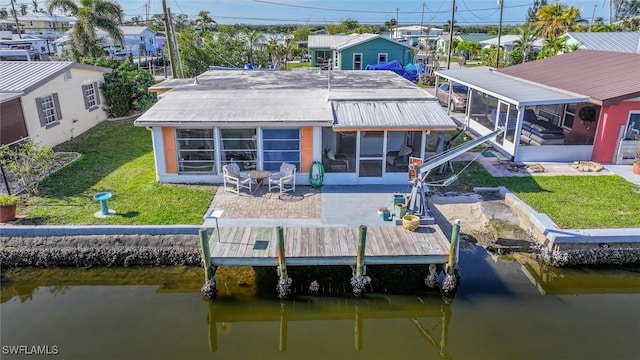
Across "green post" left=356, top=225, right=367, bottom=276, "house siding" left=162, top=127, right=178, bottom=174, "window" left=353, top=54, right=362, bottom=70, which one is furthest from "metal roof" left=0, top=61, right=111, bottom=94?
"window" left=353, top=54, right=362, bottom=70

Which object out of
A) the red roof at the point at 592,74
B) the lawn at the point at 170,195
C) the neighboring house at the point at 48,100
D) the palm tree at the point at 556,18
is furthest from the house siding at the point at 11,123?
the palm tree at the point at 556,18

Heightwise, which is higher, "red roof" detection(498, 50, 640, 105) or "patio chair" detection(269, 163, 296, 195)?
"red roof" detection(498, 50, 640, 105)

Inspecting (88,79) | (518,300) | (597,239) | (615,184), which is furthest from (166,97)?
(615,184)

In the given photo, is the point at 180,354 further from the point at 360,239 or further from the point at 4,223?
the point at 4,223

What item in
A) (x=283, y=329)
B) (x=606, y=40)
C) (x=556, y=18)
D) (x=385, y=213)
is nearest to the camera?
(x=283, y=329)

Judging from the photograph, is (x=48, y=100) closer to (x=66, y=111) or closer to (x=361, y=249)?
(x=66, y=111)

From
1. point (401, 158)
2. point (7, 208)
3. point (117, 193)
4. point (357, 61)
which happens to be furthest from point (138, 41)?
point (401, 158)

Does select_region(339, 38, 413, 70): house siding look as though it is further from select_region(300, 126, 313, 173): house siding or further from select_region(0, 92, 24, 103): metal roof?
select_region(0, 92, 24, 103): metal roof
